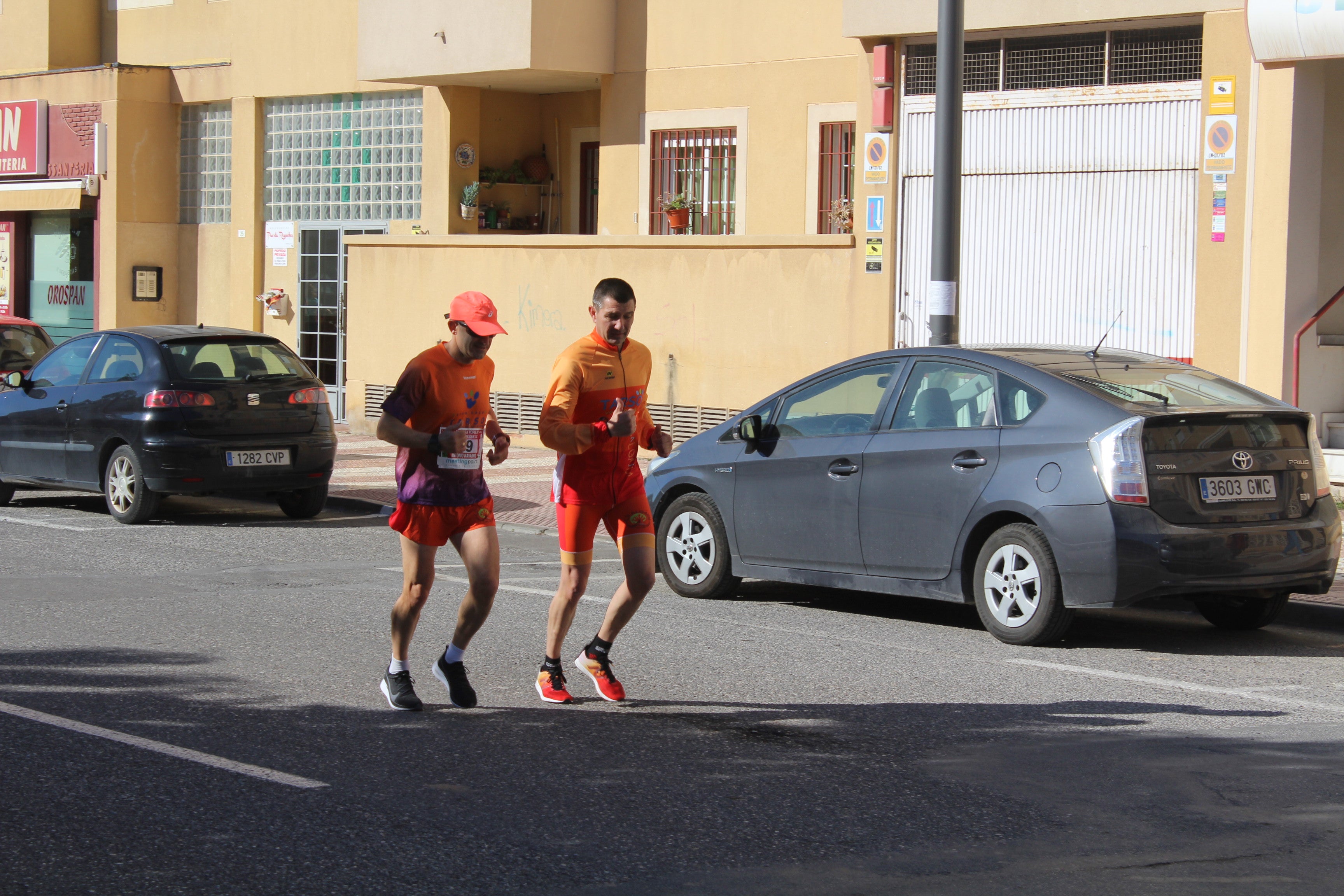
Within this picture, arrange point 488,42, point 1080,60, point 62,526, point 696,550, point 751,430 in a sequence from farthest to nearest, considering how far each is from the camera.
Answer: point 488,42 < point 1080,60 < point 62,526 < point 696,550 < point 751,430

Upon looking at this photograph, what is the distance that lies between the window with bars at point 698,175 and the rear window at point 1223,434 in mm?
11621

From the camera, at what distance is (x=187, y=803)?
553cm

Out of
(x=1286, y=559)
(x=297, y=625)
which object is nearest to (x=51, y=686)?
(x=297, y=625)

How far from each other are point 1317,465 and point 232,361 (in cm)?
847

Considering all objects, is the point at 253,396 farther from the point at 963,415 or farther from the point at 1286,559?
the point at 1286,559

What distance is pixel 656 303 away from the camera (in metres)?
19.0

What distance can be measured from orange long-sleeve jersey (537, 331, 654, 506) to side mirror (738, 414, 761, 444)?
2630 mm

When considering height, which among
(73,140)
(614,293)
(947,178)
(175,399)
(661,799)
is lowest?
(661,799)

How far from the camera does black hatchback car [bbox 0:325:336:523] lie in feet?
43.6

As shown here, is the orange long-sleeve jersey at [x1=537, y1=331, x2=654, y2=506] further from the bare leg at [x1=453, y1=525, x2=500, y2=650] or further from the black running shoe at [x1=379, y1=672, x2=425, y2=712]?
the black running shoe at [x1=379, y1=672, x2=425, y2=712]

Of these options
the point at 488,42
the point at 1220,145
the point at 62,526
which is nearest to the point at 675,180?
the point at 488,42

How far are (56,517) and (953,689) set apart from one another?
906 centimetres

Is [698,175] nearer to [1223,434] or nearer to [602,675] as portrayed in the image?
[1223,434]

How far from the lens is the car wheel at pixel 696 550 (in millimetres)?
10117
